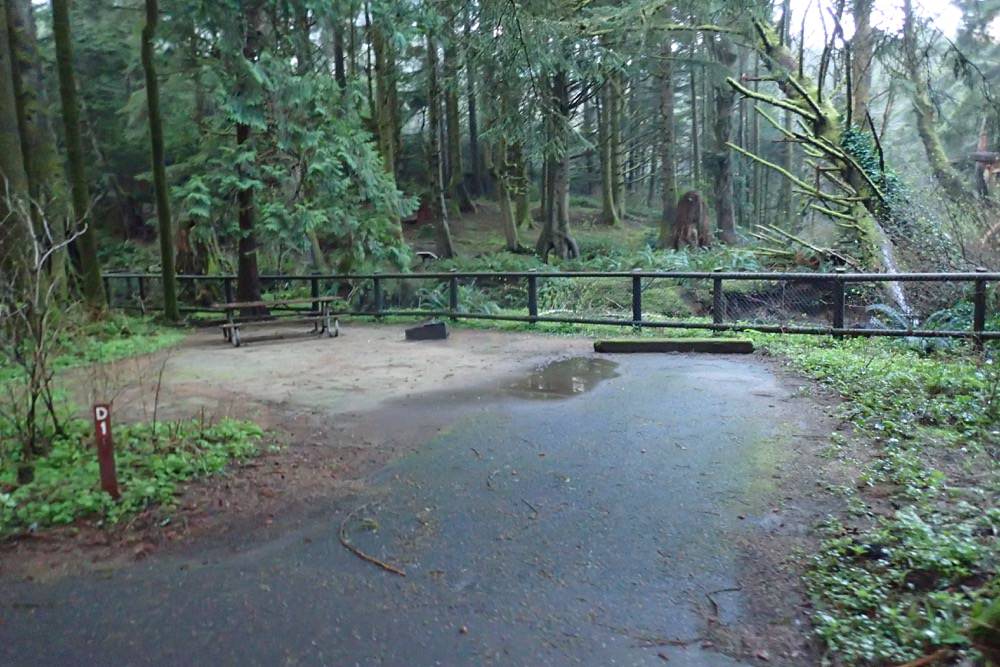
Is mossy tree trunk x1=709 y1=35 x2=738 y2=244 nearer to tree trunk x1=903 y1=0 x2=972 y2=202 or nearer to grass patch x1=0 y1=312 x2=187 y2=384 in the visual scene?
tree trunk x1=903 y1=0 x2=972 y2=202

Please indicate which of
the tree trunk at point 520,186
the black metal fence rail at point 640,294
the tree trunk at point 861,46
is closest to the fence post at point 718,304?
the black metal fence rail at point 640,294

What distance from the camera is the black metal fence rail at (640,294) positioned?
945 centimetres

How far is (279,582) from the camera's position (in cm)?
379

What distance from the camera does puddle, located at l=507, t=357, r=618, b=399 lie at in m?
7.93

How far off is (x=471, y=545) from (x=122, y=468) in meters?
2.73

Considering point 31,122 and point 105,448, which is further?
point 31,122

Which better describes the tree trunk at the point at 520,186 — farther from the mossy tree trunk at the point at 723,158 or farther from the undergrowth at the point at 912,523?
the undergrowth at the point at 912,523

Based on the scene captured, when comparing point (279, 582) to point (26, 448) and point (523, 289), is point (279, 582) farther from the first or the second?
point (523, 289)

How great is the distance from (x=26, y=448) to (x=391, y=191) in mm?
11997

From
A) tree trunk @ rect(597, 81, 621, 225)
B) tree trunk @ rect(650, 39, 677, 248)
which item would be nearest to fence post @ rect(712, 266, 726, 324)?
tree trunk @ rect(650, 39, 677, 248)

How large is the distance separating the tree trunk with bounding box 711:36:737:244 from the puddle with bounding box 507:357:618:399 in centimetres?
1855

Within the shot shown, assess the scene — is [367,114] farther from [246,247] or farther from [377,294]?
[377,294]

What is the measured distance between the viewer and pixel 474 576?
3.79 meters

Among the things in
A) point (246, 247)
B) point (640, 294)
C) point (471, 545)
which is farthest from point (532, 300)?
point (471, 545)
